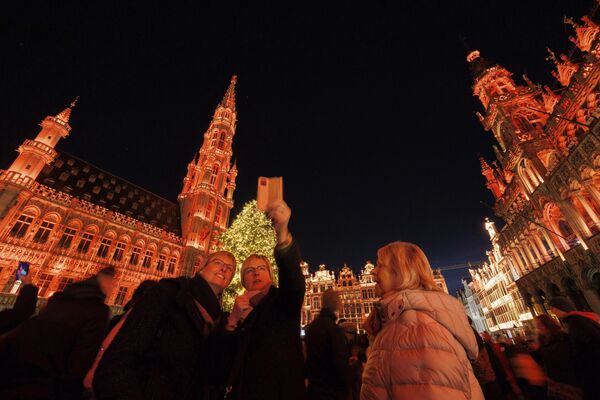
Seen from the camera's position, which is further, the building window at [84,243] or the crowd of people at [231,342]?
the building window at [84,243]

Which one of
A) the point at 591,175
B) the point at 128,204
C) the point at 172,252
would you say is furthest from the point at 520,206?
the point at 128,204

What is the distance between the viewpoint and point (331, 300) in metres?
4.00

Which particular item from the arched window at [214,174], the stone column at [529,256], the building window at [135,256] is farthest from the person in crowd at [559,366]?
the arched window at [214,174]

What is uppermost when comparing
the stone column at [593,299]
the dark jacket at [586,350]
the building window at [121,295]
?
the building window at [121,295]

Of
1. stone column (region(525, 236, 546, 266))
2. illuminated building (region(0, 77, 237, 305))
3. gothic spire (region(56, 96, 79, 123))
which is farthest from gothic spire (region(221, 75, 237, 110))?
stone column (region(525, 236, 546, 266))

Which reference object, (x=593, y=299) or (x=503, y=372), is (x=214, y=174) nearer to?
(x=503, y=372)

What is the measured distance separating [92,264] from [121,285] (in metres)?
3.73

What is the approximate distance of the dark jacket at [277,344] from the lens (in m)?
1.88

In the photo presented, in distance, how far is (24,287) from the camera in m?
3.86

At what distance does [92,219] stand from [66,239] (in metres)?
3.10

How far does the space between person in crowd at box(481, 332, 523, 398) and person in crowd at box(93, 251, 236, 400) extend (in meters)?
4.94

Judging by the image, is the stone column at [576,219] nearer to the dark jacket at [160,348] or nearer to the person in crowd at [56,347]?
the dark jacket at [160,348]

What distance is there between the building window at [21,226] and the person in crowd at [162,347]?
30.8m

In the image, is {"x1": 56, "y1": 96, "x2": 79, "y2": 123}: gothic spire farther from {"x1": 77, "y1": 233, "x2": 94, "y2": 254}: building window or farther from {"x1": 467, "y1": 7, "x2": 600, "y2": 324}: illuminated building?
{"x1": 467, "y1": 7, "x2": 600, "y2": 324}: illuminated building
